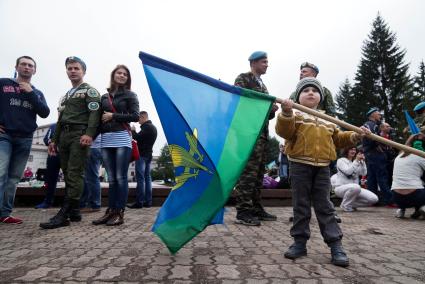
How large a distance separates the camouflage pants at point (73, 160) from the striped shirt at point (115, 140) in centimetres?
26

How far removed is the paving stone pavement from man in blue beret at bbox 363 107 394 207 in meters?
3.66

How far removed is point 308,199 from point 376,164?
549 cm

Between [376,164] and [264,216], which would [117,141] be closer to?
[264,216]

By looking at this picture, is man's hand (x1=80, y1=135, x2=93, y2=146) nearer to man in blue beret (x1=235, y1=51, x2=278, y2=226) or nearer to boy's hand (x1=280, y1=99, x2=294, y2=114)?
man in blue beret (x1=235, y1=51, x2=278, y2=226)

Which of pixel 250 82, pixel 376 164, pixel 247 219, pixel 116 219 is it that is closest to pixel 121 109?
pixel 116 219

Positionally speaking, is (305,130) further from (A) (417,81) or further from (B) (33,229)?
(A) (417,81)

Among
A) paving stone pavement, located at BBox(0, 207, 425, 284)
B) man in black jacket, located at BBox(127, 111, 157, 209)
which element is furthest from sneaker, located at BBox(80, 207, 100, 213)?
paving stone pavement, located at BBox(0, 207, 425, 284)

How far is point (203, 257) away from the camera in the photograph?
2.89 meters

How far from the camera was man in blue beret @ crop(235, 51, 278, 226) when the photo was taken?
4648mm

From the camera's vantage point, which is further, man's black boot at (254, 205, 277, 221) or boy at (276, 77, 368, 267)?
man's black boot at (254, 205, 277, 221)

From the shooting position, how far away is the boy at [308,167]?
117 inches

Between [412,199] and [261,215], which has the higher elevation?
[412,199]

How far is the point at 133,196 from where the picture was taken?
8.23m

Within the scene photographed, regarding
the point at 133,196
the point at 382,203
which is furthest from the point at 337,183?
the point at 133,196
